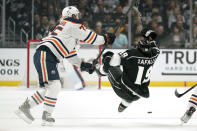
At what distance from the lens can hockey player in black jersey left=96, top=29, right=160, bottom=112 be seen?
450 centimetres

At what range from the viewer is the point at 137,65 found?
457 centimetres

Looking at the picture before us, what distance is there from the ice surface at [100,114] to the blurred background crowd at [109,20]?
5.39 feet

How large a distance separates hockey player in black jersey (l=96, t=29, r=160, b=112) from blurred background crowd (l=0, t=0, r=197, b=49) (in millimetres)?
4193

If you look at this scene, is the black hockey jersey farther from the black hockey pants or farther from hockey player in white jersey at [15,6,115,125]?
hockey player in white jersey at [15,6,115,125]

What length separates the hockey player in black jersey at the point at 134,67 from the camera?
4.50 meters

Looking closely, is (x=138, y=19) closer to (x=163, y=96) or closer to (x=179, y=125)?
(x=163, y=96)

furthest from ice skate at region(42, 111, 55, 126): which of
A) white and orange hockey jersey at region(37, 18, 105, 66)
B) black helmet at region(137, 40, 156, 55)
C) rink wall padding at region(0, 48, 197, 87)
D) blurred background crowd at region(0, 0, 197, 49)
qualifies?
blurred background crowd at region(0, 0, 197, 49)

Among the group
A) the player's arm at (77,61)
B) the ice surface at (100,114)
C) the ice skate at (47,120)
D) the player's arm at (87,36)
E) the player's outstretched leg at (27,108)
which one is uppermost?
the player's arm at (87,36)

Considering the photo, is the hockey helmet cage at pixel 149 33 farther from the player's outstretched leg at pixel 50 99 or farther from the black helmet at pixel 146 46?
the player's outstretched leg at pixel 50 99

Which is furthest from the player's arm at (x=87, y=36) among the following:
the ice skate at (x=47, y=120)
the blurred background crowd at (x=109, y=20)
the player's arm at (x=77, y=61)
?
the blurred background crowd at (x=109, y=20)

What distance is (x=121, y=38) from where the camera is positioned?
8938 mm

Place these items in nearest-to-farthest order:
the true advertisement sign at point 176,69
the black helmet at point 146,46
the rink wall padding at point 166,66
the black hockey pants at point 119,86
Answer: the black helmet at point 146,46 → the black hockey pants at point 119,86 → the rink wall padding at point 166,66 → the true advertisement sign at point 176,69

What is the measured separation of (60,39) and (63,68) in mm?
4161

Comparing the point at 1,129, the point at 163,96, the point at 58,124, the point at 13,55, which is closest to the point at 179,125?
the point at 58,124
